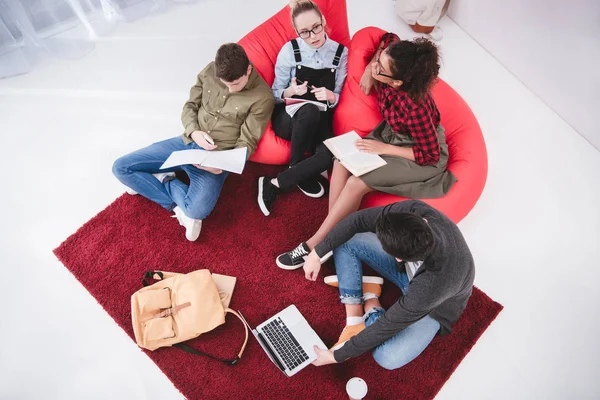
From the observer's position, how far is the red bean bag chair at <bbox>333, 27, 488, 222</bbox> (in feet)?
7.12

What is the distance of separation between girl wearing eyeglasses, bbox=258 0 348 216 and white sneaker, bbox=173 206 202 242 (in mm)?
375

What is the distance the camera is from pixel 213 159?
2.07 metres

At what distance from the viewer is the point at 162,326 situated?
198cm

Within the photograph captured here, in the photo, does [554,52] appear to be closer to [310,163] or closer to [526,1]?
[526,1]

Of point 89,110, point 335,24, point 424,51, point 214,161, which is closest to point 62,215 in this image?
point 89,110

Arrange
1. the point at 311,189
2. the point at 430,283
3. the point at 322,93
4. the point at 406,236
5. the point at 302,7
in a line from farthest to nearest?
the point at 311,189 → the point at 322,93 → the point at 302,7 → the point at 430,283 → the point at 406,236

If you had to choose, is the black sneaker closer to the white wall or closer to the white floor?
the white floor

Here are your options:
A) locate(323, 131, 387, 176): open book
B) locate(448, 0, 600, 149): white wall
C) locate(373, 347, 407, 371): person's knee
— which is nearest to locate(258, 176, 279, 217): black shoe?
locate(323, 131, 387, 176): open book

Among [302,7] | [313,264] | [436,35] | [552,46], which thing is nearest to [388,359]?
[313,264]

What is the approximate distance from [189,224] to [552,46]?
2.56 metres

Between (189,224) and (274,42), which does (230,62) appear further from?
(189,224)

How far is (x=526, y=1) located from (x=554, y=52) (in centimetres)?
39

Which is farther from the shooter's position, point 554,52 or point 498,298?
point 554,52

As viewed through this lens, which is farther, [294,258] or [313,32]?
[294,258]
